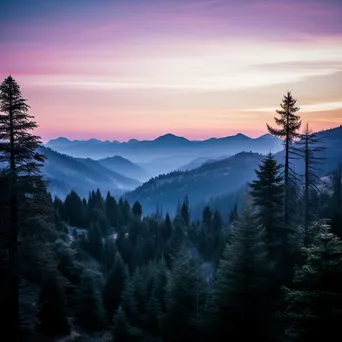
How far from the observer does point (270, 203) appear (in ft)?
89.9

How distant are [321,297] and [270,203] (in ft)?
43.4

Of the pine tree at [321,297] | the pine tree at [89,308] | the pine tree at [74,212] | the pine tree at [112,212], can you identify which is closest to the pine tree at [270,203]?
the pine tree at [321,297]

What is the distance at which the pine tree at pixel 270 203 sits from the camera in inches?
1044

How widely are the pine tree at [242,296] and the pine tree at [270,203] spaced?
7577mm

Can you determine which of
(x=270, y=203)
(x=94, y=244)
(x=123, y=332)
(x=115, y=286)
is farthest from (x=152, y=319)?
(x=94, y=244)

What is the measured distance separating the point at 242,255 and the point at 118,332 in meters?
16.6

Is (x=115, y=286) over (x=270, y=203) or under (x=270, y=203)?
under

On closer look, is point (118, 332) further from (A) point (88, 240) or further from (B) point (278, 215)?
(A) point (88, 240)

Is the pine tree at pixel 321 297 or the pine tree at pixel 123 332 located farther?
the pine tree at pixel 123 332

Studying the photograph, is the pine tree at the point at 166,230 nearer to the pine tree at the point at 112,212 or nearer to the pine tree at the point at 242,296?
the pine tree at the point at 112,212

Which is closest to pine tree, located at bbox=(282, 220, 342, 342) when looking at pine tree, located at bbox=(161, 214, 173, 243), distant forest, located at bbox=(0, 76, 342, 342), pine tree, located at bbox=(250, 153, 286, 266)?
distant forest, located at bbox=(0, 76, 342, 342)

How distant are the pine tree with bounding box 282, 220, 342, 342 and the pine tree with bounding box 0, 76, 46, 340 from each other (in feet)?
45.4

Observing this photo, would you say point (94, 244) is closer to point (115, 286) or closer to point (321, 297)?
point (115, 286)

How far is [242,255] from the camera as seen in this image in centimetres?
1880
